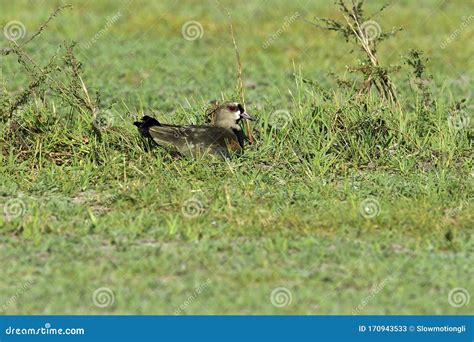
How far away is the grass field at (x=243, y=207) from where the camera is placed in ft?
21.7

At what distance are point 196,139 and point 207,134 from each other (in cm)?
15

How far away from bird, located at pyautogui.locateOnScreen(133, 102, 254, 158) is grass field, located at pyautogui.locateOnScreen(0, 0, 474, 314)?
0.14 metres

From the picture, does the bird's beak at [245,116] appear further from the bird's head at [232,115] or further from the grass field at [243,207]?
the grass field at [243,207]

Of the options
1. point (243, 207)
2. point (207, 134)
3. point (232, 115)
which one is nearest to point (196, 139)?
point (207, 134)

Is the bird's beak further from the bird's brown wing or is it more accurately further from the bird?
the bird's brown wing

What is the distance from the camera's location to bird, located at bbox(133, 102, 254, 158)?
9047 millimetres

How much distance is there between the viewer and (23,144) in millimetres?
9305

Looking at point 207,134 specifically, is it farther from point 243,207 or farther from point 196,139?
point 243,207

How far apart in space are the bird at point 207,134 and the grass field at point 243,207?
0.14m

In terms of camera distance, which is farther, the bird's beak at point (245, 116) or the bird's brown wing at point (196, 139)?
the bird's beak at point (245, 116)

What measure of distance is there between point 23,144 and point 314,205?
258 centimetres

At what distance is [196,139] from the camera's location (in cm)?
923

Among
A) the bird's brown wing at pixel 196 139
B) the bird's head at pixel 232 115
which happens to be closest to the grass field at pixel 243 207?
the bird's brown wing at pixel 196 139

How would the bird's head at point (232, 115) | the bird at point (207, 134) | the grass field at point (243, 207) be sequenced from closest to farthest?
the grass field at point (243, 207) → the bird at point (207, 134) → the bird's head at point (232, 115)
